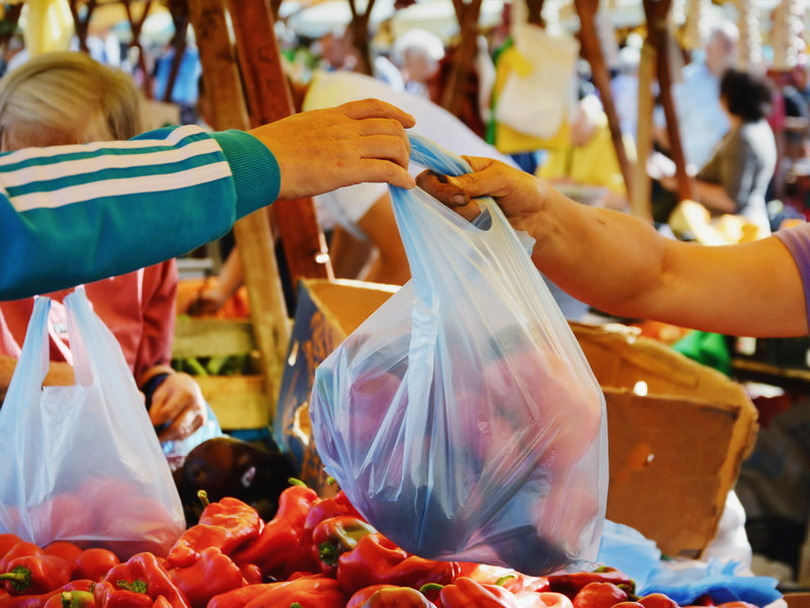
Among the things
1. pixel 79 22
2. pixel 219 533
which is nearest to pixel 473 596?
pixel 219 533

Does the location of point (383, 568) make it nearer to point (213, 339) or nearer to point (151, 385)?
point (151, 385)

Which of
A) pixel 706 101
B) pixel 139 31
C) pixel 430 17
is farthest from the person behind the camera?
pixel 430 17

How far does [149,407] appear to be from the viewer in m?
2.14

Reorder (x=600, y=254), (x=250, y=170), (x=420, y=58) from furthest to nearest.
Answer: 1. (x=420, y=58)
2. (x=600, y=254)
3. (x=250, y=170)

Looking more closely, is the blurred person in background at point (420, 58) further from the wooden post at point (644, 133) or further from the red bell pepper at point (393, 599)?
the red bell pepper at point (393, 599)

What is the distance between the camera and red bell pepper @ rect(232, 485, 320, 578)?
4.99ft

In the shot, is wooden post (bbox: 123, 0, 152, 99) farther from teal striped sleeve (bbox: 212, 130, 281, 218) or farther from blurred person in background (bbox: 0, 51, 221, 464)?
teal striped sleeve (bbox: 212, 130, 281, 218)

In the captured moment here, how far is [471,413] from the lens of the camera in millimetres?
1130

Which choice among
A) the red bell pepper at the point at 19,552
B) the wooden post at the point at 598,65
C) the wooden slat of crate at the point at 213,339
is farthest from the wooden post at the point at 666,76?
the red bell pepper at the point at 19,552

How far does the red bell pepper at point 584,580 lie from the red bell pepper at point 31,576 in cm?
74

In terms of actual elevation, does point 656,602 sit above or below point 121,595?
below

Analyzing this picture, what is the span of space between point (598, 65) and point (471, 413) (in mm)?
3447

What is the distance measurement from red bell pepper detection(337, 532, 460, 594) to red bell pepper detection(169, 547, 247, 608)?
0.54 ft

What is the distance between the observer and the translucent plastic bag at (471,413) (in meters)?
1.12
